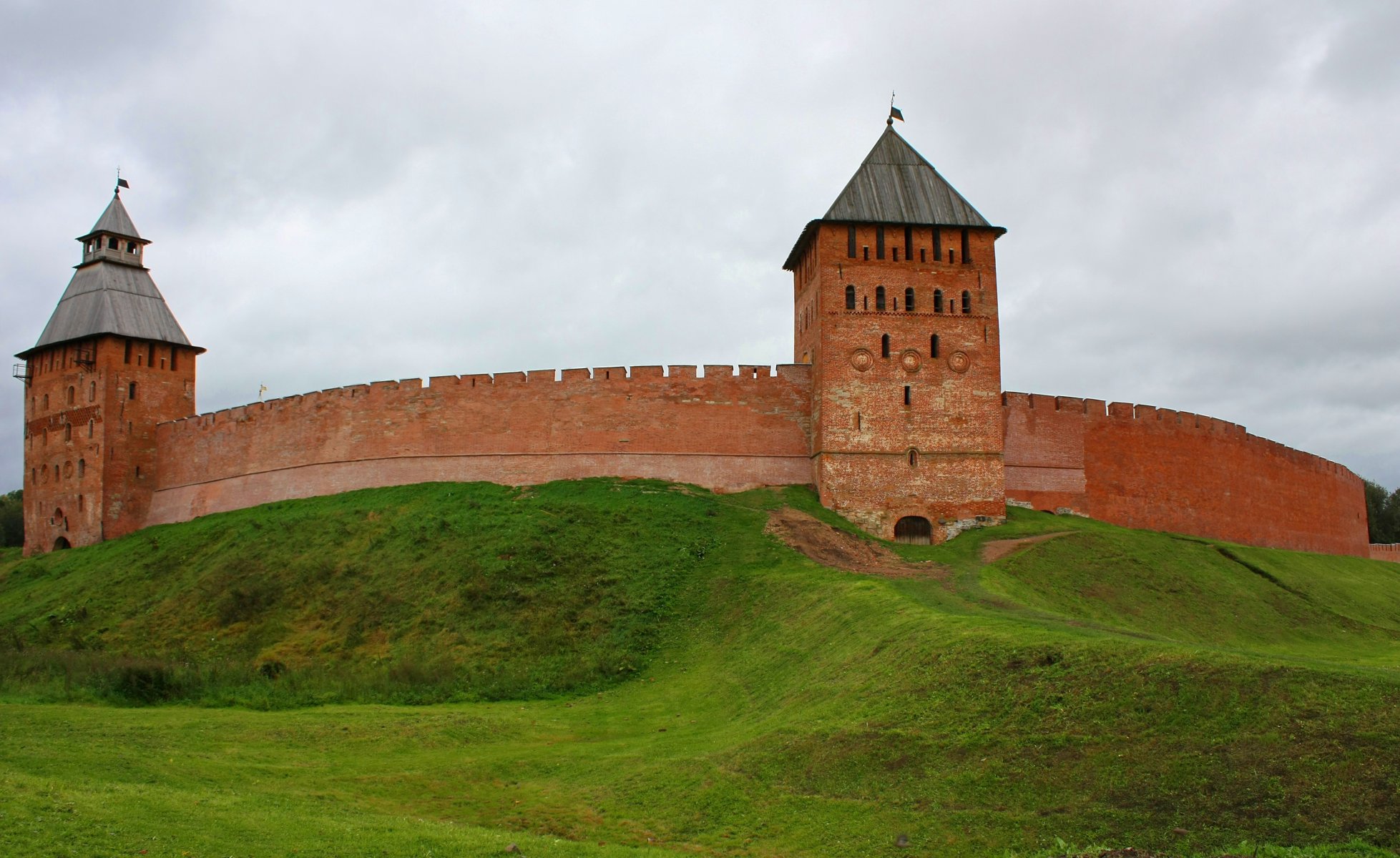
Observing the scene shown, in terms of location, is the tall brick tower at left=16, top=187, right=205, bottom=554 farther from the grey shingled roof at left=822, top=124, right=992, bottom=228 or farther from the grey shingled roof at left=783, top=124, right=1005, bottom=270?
the grey shingled roof at left=822, top=124, right=992, bottom=228

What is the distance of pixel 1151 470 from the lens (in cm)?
3462

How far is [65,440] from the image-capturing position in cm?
4028

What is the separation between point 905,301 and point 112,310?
2805cm

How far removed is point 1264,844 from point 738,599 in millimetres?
14499

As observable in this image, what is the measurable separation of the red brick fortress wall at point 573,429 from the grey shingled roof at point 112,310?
1029 centimetres

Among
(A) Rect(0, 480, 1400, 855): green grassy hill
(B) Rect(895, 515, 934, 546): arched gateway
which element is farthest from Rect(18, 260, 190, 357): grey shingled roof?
(B) Rect(895, 515, 934, 546): arched gateway

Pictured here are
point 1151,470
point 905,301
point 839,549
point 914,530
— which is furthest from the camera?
point 1151,470

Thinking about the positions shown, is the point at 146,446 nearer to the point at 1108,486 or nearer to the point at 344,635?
the point at 344,635

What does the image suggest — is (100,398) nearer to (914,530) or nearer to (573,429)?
(573,429)

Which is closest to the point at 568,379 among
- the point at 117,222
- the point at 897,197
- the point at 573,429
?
the point at 573,429

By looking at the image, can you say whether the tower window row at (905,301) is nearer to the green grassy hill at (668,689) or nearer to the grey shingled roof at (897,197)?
the grey shingled roof at (897,197)

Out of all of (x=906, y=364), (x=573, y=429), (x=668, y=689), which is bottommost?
(x=668, y=689)

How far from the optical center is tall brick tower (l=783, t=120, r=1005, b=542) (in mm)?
29734

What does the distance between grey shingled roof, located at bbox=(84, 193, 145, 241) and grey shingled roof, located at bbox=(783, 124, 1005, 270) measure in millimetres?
26316
